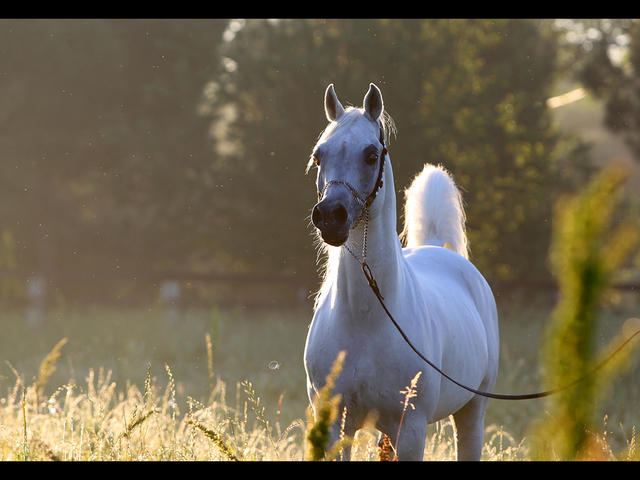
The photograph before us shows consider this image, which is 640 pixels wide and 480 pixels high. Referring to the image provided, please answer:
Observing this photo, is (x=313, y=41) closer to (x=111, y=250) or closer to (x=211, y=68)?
(x=211, y=68)

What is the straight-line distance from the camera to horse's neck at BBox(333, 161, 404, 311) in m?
3.46

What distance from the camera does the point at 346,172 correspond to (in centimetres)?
325

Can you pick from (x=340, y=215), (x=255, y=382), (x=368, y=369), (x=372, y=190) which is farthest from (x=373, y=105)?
(x=255, y=382)

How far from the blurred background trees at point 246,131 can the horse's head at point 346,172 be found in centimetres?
1270

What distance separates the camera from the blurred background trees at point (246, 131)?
1773cm

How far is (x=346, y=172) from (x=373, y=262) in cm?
51

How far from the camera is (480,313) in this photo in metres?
5.30

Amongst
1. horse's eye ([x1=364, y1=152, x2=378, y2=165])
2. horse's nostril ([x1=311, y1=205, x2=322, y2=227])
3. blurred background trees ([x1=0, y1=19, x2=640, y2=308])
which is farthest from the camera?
blurred background trees ([x1=0, y1=19, x2=640, y2=308])

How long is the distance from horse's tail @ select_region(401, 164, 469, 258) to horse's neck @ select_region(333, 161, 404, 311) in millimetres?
2345

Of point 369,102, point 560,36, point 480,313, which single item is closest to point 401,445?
point 369,102

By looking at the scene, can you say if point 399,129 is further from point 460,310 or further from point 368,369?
point 368,369

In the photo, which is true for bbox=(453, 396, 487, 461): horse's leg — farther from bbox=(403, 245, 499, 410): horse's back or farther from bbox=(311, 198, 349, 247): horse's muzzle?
bbox=(311, 198, 349, 247): horse's muzzle

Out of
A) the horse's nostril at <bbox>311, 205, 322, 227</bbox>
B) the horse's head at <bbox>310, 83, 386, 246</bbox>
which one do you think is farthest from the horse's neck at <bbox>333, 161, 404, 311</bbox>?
the horse's nostril at <bbox>311, 205, 322, 227</bbox>

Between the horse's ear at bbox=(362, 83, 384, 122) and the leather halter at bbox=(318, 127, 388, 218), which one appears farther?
the horse's ear at bbox=(362, 83, 384, 122)
